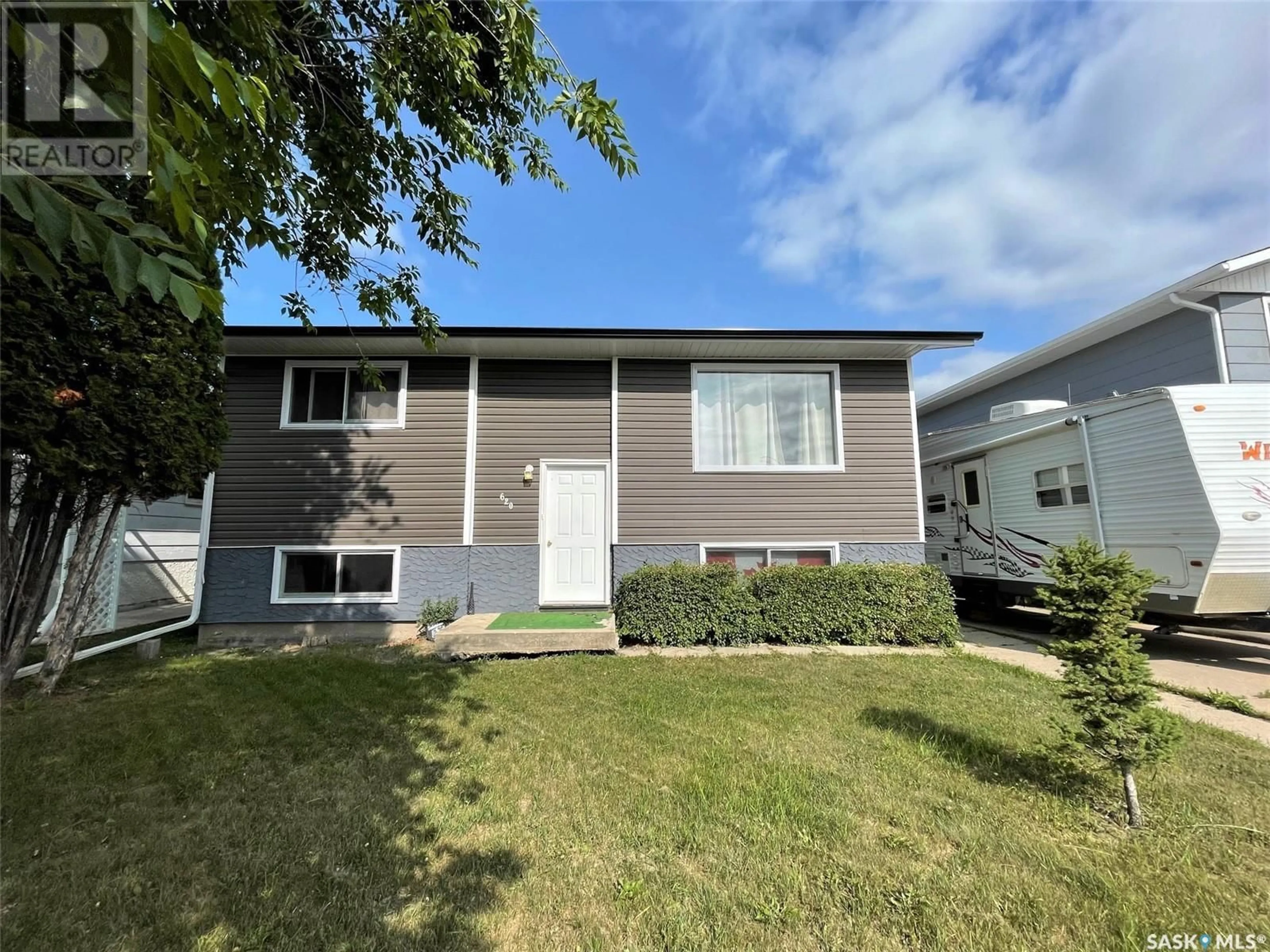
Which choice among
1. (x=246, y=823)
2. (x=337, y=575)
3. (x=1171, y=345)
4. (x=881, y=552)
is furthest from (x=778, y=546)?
(x=1171, y=345)

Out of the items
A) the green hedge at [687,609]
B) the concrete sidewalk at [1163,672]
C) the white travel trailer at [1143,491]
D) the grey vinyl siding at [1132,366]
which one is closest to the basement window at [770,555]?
the green hedge at [687,609]

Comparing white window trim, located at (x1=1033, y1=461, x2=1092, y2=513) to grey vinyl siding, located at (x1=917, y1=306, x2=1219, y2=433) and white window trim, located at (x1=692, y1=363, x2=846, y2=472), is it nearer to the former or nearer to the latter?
grey vinyl siding, located at (x1=917, y1=306, x2=1219, y2=433)

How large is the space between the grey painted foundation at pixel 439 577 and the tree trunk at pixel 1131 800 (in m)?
5.17

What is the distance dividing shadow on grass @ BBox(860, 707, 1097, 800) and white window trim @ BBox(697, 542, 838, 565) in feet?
12.1

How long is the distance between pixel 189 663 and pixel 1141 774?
28.5ft

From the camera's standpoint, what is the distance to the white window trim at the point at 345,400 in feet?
25.4

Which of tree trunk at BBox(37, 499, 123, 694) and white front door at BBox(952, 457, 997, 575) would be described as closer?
tree trunk at BBox(37, 499, 123, 694)

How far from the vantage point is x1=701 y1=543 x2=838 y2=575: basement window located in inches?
308

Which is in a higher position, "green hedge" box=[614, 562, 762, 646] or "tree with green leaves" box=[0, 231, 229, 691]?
"tree with green leaves" box=[0, 231, 229, 691]

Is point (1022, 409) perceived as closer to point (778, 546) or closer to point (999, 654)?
point (999, 654)

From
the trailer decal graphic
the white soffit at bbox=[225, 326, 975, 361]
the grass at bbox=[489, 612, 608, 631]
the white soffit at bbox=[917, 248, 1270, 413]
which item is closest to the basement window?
the grass at bbox=[489, 612, 608, 631]

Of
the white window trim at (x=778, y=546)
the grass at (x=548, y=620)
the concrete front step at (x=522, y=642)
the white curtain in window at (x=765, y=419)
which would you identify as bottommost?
the concrete front step at (x=522, y=642)

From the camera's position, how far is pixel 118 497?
4.73m

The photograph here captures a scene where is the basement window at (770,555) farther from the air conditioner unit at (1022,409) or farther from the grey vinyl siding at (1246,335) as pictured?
the grey vinyl siding at (1246,335)
